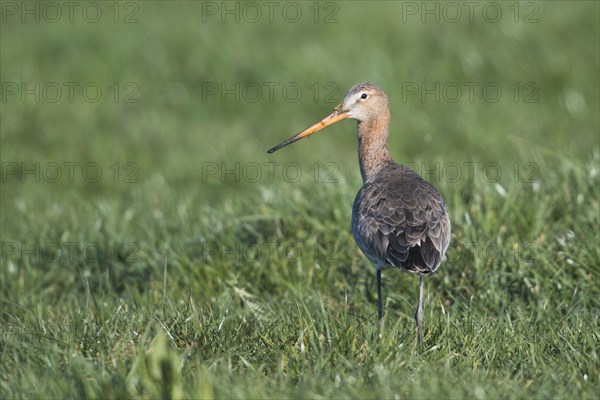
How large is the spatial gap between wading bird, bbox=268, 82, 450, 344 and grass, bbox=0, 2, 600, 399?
29 cm

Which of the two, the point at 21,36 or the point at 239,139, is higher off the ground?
the point at 21,36

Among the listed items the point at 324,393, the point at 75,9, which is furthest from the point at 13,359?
the point at 75,9

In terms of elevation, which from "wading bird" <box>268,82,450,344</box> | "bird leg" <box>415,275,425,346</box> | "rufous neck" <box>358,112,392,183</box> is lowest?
"bird leg" <box>415,275,425,346</box>

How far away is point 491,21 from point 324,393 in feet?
25.8

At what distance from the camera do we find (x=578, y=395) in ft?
12.2

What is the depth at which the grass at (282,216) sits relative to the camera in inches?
157

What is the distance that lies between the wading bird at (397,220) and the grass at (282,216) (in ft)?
0.96

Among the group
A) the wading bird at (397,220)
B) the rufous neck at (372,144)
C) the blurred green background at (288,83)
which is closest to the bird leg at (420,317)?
the wading bird at (397,220)

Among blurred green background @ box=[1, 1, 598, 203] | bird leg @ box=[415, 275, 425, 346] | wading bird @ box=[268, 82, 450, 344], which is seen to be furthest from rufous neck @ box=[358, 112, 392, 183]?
blurred green background @ box=[1, 1, 598, 203]

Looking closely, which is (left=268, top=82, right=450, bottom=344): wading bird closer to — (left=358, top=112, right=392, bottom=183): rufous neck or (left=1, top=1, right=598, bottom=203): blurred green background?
(left=358, top=112, right=392, bottom=183): rufous neck

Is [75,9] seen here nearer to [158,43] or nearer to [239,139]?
[158,43]

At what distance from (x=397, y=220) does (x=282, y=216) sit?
1423 millimetres

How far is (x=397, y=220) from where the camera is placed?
5.05 meters

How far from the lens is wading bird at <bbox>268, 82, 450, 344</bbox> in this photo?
190 inches
